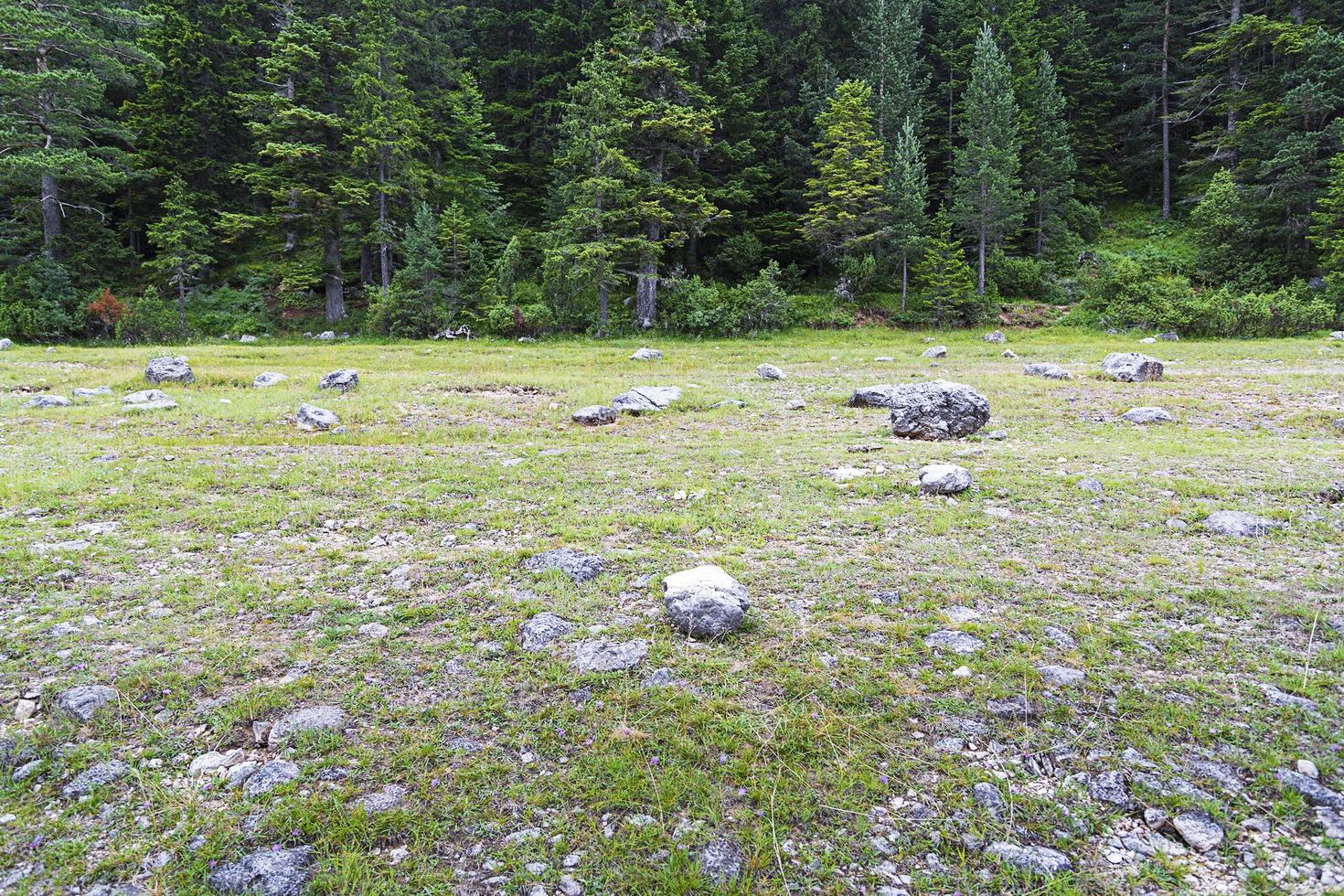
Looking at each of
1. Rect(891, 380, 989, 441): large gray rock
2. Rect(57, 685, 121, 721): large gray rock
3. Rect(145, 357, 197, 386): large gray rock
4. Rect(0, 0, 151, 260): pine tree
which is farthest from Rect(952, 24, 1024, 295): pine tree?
Rect(0, 0, 151, 260): pine tree

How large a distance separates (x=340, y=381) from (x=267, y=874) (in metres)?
14.6

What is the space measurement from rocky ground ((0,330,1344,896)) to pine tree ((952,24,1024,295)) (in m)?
29.7

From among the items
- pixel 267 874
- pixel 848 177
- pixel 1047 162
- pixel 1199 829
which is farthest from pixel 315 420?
pixel 1047 162

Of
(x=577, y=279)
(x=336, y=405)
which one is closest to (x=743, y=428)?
(x=336, y=405)

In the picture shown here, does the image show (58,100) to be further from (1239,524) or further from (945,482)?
(1239,524)


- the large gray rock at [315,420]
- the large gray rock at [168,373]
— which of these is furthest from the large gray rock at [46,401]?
the large gray rock at [315,420]

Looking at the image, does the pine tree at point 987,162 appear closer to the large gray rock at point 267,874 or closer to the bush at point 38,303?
the large gray rock at point 267,874

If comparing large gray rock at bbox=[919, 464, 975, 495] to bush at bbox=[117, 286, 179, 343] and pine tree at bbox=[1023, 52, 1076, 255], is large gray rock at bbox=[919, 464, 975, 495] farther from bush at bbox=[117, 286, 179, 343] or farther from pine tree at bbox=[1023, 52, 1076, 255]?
pine tree at bbox=[1023, 52, 1076, 255]

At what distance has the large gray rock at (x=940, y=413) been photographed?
424 inches

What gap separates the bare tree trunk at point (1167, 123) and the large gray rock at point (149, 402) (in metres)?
57.0

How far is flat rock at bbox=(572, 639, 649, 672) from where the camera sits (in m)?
4.06

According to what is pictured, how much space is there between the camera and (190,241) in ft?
105

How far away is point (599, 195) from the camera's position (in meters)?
28.2

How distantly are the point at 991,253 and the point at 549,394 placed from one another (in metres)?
31.5
